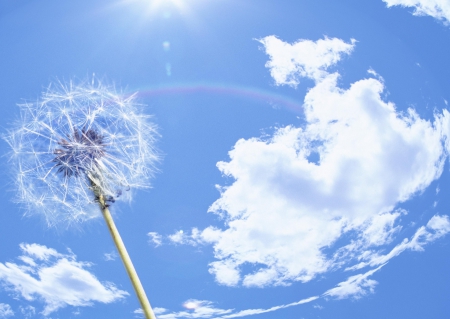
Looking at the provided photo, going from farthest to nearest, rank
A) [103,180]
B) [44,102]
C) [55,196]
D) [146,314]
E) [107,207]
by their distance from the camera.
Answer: [44,102], [55,196], [103,180], [107,207], [146,314]

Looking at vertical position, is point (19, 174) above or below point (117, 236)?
above

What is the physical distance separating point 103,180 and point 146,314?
128 inches

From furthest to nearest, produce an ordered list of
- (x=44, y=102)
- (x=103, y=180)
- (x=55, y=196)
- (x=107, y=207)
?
(x=44, y=102)
(x=55, y=196)
(x=103, y=180)
(x=107, y=207)

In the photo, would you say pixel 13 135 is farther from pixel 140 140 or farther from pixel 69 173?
pixel 140 140

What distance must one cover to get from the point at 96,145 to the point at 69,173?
3.07 ft

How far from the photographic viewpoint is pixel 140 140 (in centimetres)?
1101

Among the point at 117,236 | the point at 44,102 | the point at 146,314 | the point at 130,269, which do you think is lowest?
the point at 146,314

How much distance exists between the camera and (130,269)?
8094 mm

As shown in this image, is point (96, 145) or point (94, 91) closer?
point (96, 145)

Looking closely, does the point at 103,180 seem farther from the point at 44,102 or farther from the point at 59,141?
the point at 44,102

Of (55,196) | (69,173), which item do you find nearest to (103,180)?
(69,173)

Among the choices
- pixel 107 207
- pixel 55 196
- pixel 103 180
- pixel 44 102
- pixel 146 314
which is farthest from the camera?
pixel 44 102

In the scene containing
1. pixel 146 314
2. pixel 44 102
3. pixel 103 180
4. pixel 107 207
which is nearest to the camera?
pixel 146 314

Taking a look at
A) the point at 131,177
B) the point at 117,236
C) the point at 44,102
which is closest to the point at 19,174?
the point at 44,102
